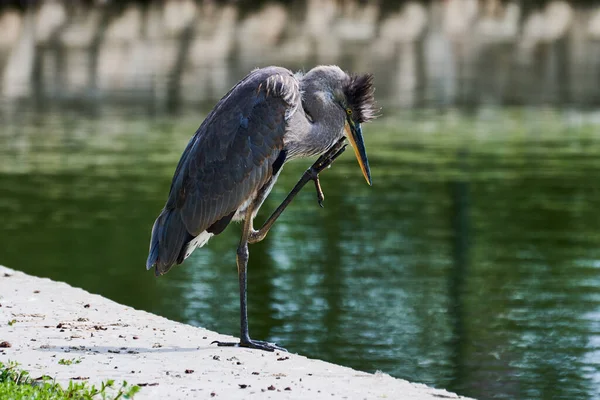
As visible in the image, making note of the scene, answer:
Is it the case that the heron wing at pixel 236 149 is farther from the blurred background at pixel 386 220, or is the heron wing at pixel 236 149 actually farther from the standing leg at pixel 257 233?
the blurred background at pixel 386 220

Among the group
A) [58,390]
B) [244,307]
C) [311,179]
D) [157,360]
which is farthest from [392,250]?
[58,390]

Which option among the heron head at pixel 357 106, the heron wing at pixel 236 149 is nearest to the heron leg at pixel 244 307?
the heron wing at pixel 236 149

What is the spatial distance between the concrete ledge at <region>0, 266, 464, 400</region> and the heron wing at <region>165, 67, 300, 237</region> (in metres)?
0.86

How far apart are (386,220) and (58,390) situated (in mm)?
10446

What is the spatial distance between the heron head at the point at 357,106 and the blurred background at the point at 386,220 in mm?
1366

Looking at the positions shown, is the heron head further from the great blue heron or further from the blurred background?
the blurred background

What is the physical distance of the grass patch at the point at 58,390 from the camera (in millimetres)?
6684

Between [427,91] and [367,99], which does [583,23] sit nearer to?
[427,91]

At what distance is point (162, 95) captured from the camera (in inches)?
1276

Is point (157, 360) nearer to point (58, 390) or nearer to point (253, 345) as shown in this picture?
point (253, 345)

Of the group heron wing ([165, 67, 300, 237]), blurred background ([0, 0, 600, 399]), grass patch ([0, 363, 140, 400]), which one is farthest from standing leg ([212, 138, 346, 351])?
grass patch ([0, 363, 140, 400])

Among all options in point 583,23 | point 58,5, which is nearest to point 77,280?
point 583,23

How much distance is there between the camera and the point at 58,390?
22.5ft

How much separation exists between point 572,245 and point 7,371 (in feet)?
31.4
